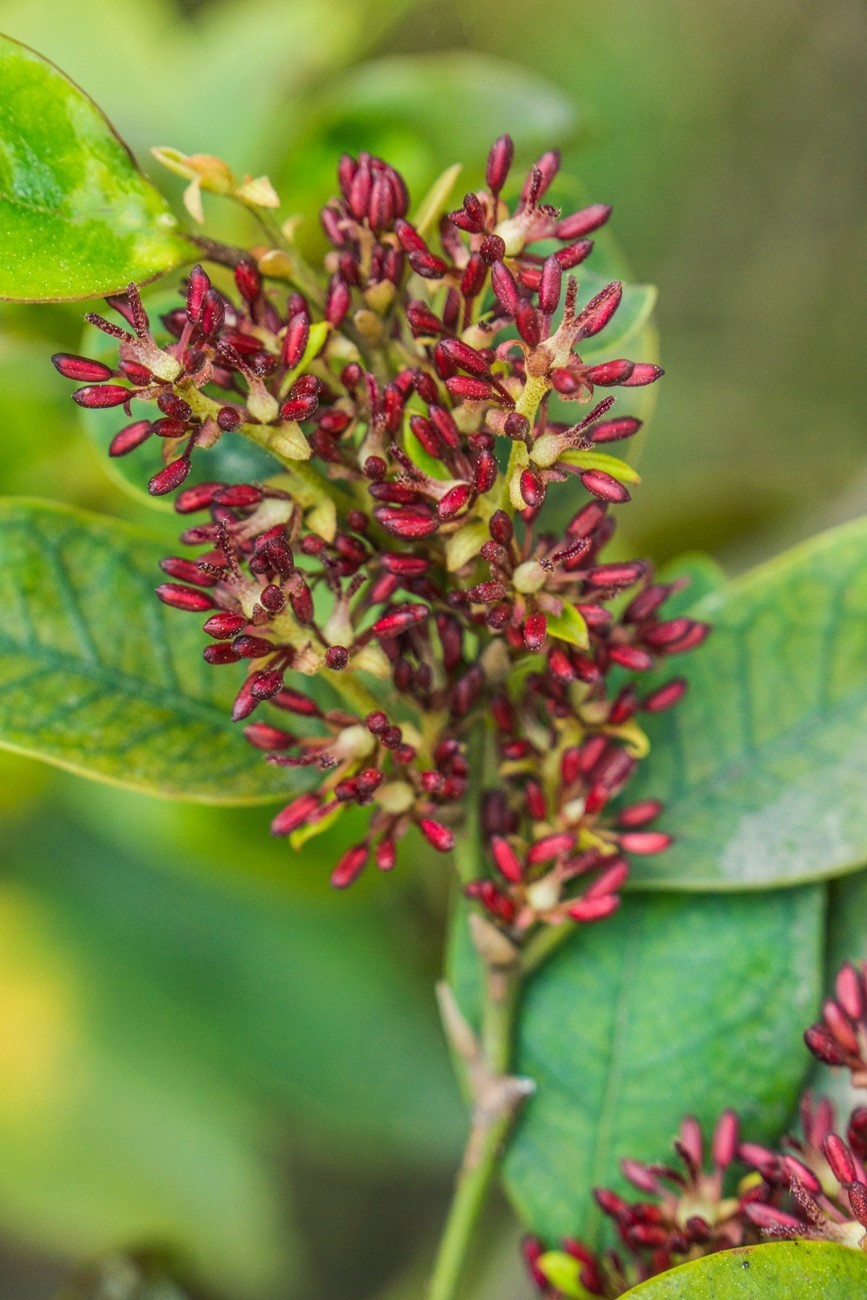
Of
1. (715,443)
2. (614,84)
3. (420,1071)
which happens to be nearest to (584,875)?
(420,1071)

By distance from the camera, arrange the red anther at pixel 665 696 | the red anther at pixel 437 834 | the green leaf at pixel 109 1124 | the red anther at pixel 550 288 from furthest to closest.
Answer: the green leaf at pixel 109 1124 → the red anther at pixel 665 696 → the red anther at pixel 437 834 → the red anther at pixel 550 288

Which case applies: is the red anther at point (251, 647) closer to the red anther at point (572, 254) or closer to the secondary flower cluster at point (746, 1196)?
the red anther at point (572, 254)

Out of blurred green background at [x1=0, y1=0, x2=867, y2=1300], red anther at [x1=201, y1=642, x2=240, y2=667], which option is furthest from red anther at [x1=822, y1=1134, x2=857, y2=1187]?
blurred green background at [x1=0, y1=0, x2=867, y2=1300]

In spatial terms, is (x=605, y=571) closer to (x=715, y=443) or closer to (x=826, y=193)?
(x=715, y=443)

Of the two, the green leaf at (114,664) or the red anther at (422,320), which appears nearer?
the red anther at (422,320)

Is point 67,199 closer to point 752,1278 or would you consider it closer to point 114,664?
point 114,664

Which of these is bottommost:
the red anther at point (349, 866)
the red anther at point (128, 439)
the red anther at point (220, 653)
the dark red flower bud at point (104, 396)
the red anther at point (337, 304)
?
the red anther at point (349, 866)

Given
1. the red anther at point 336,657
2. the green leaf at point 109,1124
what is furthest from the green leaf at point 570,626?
the green leaf at point 109,1124
